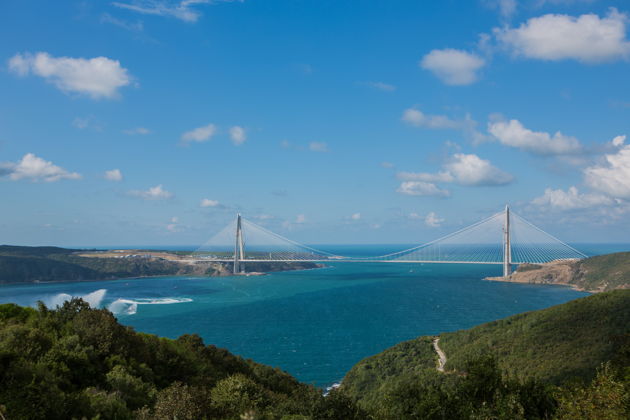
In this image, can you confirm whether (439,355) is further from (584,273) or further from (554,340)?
(584,273)

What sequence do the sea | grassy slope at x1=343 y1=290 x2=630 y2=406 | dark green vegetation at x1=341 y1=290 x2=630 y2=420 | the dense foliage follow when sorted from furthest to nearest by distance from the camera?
the sea → grassy slope at x1=343 y1=290 x2=630 y2=406 → the dense foliage → dark green vegetation at x1=341 y1=290 x2=630 y2=420

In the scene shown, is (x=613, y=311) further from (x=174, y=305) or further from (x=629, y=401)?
(x=174, y=305)

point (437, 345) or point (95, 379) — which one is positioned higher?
point (95, 379)

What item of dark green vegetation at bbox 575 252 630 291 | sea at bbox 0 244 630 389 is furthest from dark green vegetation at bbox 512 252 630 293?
sea at bbox 0 244 630 389

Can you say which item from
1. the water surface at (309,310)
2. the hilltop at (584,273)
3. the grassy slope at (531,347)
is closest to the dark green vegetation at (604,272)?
the hilltop at (584,273)

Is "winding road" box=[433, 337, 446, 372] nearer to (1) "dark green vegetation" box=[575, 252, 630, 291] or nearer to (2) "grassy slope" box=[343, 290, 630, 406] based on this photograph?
(2) "grassy slope" box=[343, 290, 630, 406]

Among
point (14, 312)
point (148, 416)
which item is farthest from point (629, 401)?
point (14, 312)
